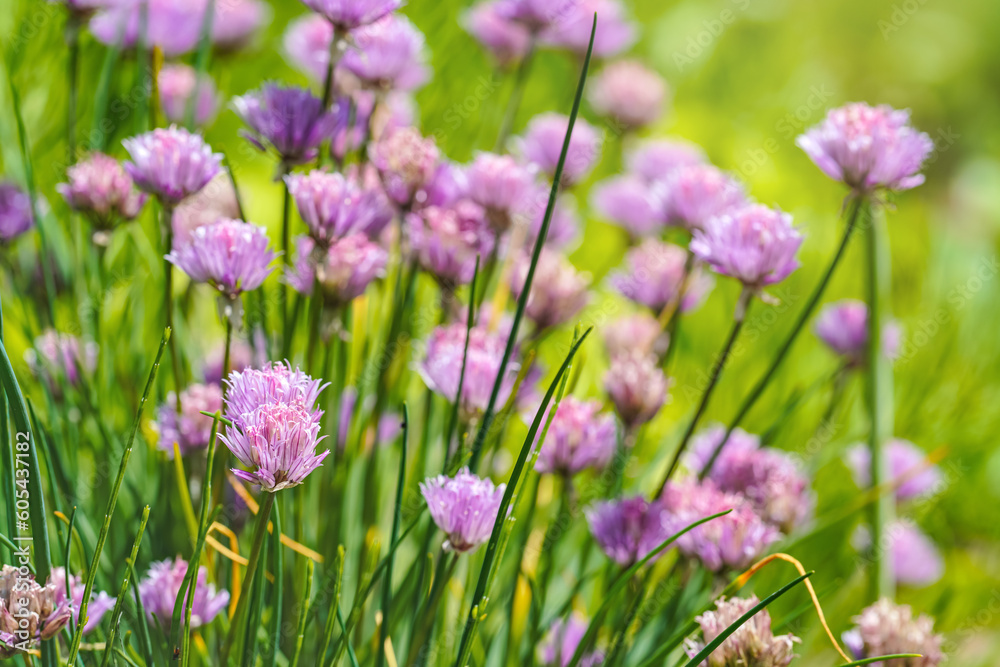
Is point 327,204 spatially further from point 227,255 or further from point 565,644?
point 565,644

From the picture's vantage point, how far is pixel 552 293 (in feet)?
2.23

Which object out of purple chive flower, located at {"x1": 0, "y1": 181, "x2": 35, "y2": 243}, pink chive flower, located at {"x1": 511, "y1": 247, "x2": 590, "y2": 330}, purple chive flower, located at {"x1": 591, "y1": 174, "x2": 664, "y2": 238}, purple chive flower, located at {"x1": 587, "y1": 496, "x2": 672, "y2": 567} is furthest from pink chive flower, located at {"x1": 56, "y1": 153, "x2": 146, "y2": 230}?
purple chive flower, located at {"x1": 591, "y1": 174, "x2": 664, "y2": 238}

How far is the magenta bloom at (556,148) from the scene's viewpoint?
79cm

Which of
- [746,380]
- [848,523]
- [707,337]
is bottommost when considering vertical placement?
[848,523]

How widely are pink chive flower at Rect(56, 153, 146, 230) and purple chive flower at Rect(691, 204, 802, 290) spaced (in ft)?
1.33

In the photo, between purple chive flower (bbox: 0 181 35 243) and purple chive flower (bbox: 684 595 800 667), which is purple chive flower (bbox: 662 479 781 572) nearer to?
purple chive flower (bbox: 684 595 800 667)

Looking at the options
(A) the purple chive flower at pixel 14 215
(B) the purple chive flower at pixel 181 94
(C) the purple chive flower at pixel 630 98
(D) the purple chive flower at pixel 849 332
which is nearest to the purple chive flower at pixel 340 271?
(A) the purple chive flower at pixel 14 215

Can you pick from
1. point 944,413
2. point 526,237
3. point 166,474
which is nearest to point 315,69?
point 526,237

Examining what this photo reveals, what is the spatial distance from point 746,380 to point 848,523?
0.40m

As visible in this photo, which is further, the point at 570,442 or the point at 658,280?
the point at 658,280

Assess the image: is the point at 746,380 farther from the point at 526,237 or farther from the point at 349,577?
the point at 349,577

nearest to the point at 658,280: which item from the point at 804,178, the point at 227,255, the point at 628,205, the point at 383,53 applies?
the point at 628,205

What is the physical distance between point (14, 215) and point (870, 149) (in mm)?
645

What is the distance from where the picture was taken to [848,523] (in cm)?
91
